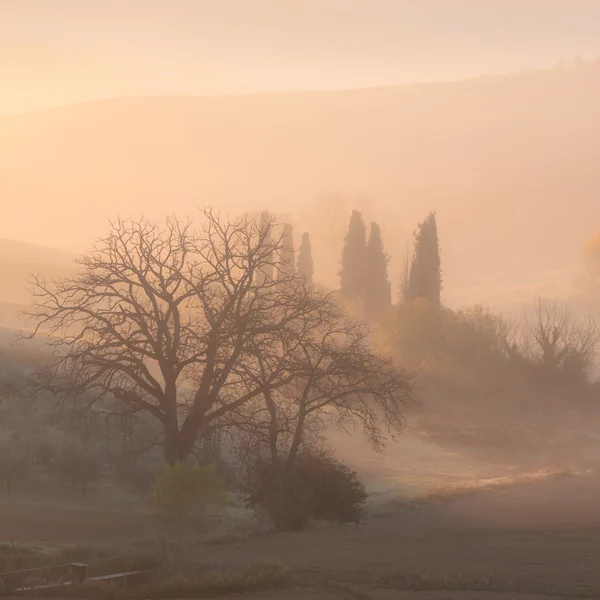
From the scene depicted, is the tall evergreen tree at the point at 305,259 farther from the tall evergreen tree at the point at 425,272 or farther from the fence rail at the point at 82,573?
the fence rail at the point at 82,573

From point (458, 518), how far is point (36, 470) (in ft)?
55.0

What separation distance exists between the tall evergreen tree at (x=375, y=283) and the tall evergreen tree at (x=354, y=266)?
94 centimetres

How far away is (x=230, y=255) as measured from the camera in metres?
28.4

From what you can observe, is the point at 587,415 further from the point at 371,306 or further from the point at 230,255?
the point at 230,255

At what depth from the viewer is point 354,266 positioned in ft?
305

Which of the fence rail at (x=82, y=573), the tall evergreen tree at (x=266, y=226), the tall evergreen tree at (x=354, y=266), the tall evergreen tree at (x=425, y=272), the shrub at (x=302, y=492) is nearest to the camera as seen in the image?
the fence rail at (x=82, y=573)

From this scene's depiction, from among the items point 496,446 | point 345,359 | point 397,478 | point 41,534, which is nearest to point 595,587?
point 345,359

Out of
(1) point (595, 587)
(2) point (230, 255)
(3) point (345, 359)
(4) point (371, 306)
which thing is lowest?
(1) point (595, 587)

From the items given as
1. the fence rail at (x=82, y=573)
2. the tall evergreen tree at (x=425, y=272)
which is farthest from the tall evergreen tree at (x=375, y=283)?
the fence rail at (x=82, y=573)

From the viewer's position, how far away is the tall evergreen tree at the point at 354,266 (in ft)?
302

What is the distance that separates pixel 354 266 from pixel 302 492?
6479 cm

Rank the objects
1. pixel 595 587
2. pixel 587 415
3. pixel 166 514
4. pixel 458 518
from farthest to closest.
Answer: pixel 587 415
pixel 458 518
pixel 166 514
pixel 595 587

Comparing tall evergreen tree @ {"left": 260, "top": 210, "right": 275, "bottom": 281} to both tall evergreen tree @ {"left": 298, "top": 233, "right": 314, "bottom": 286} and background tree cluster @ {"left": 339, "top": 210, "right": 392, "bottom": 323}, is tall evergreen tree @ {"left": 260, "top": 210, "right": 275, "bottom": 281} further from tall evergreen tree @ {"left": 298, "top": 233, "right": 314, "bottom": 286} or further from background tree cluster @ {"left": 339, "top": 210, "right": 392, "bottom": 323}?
background tree cluster @ {"left": 339, "top": 210, "right": 392, "bottom": 323}

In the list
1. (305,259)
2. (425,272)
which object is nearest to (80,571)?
(425,272)
